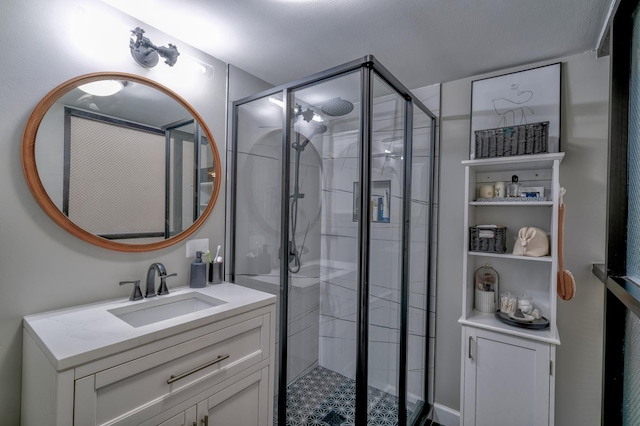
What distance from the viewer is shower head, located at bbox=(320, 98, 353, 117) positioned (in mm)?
1564

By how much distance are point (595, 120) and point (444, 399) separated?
2.03 m

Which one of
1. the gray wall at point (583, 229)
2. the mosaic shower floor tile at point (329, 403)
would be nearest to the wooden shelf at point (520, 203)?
the gray wall at point (583, 229)

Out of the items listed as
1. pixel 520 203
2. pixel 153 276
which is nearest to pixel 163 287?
pixel 153 276

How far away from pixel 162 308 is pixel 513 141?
2.11m

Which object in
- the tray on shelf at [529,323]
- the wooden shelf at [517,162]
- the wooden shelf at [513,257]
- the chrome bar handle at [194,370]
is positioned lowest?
the chrome bar handle at [194,370]

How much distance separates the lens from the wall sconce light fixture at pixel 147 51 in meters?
1.49

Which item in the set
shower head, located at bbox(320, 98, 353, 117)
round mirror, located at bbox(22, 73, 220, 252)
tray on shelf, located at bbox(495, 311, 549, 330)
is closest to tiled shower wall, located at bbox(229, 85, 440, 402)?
shower head, located at bbox(320, 98, 353, 117)

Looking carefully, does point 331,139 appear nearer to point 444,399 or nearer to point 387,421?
point 387,421

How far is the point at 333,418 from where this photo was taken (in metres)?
1.76

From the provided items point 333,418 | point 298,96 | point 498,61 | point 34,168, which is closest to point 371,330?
point 333,418

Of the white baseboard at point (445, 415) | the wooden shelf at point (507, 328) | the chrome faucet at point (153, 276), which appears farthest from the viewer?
the white baseboard at point (445, 415)

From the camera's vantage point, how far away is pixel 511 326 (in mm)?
1753

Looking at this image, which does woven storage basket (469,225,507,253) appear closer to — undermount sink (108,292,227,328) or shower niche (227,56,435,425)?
shower niche (227,56,435,425)

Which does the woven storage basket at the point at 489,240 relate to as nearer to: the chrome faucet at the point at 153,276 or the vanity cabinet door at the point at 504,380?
the vanity cabinet door at the point at 504,380
